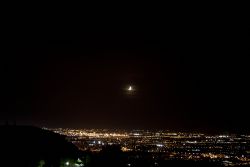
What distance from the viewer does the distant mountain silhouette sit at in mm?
33062

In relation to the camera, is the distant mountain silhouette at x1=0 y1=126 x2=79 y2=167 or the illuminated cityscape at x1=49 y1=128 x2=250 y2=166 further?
the illuminated cityscape at x1=49 y1=128 x2=250 y2=166

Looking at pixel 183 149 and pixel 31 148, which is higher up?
pixel 31 148

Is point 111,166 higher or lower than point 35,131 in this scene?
lower

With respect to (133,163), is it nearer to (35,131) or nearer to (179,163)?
(35,131)

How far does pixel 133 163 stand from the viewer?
43844 millimetres

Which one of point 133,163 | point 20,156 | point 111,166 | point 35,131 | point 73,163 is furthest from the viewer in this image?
point 133,163

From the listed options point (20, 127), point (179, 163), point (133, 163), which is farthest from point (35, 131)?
point (179, 163)

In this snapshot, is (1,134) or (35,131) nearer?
(1,134)

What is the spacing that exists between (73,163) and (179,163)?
24203mm

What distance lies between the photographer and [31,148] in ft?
116

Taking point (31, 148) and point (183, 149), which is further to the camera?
point (183, 149)

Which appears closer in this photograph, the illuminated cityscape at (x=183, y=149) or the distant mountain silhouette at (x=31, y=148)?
the distant mountain silhouette at (x=31, y=148)

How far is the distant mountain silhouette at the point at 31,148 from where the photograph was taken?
3306 cm

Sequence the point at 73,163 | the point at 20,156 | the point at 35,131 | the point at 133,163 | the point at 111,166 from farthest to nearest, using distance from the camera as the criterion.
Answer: the point at 133,163, the point at 35,131, the point at 111,166, the point at 73,163, the point at 20,156
